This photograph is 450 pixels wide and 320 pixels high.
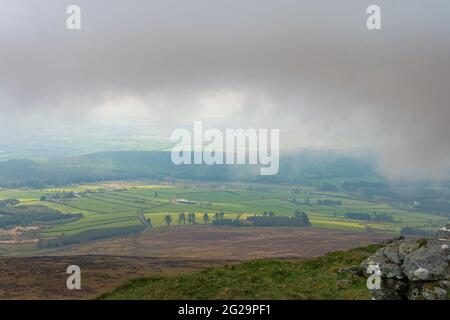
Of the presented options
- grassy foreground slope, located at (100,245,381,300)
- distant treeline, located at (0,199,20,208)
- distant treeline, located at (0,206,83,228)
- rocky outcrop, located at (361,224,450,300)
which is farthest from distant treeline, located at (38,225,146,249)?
rocky outcrop, located at (361,224,450,300)

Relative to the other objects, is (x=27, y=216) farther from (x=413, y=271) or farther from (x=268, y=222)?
(x=413, y=271)

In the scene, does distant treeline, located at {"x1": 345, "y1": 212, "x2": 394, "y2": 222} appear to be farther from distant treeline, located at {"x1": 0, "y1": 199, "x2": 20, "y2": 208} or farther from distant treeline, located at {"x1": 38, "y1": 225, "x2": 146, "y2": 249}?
distant treeline, located at {"x1": 0, "y1": 199, "x2": 20, "y2": 208}

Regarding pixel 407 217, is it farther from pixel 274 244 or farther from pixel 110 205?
pixel 110 205

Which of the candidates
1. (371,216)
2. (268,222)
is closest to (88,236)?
(268,222)

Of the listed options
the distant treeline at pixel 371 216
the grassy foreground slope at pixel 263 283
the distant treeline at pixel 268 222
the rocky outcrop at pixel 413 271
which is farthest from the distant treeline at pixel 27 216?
the rocky outcrop at pixel 413 271

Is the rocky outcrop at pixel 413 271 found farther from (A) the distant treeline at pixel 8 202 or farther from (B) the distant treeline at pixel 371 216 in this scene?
(A) the distant treeline at pixel 8 202
